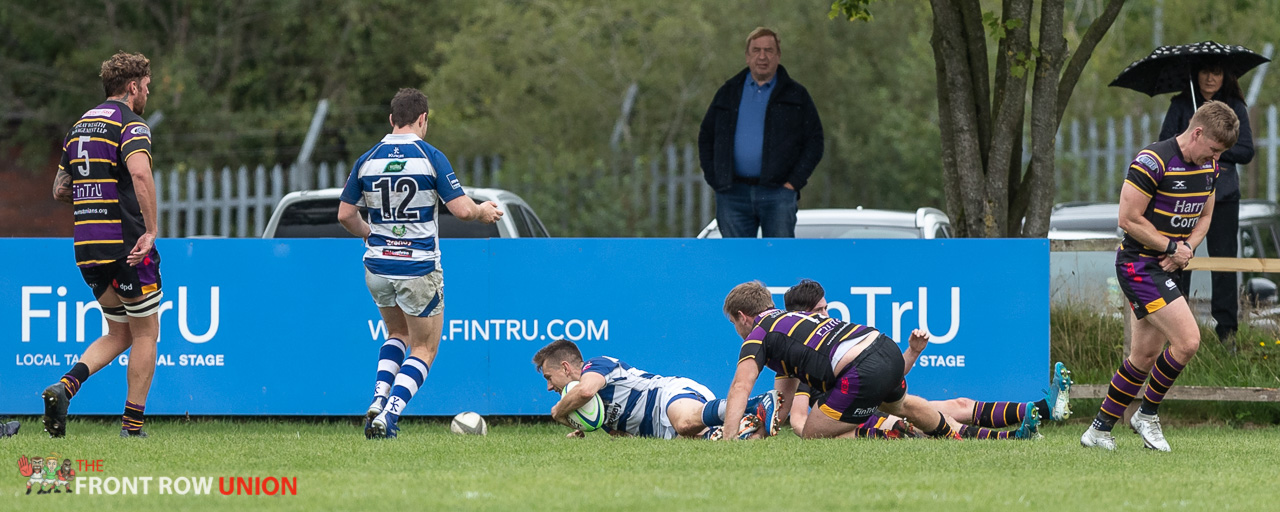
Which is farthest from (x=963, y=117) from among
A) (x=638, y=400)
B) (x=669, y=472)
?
(x=669, y=472)

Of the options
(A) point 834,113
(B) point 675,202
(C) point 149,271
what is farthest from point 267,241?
(A) point 834,113

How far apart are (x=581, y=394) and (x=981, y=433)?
222 cm

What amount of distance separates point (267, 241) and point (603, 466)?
3.84 meters

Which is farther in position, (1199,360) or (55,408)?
(1199,360)

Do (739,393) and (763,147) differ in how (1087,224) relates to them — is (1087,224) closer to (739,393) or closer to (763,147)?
(763,147)

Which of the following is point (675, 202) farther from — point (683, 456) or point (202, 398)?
point (683, 456)

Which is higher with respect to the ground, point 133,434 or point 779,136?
point 779,136

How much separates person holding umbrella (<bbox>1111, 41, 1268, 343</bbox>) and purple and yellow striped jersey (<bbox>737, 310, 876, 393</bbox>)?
3.23 meters

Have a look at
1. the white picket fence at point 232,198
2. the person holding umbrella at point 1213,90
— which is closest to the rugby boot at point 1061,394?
the person holding umbrella at point 1213,90

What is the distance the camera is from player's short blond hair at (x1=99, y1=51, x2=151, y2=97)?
7.21 metres

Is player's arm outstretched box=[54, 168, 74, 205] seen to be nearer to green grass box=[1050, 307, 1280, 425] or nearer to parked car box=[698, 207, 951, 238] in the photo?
parked car box=[698, 207, 951, 238]

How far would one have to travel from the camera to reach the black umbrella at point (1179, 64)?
914 centimetres

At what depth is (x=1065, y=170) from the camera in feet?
59.8

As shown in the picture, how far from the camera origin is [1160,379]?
693 centimetres
